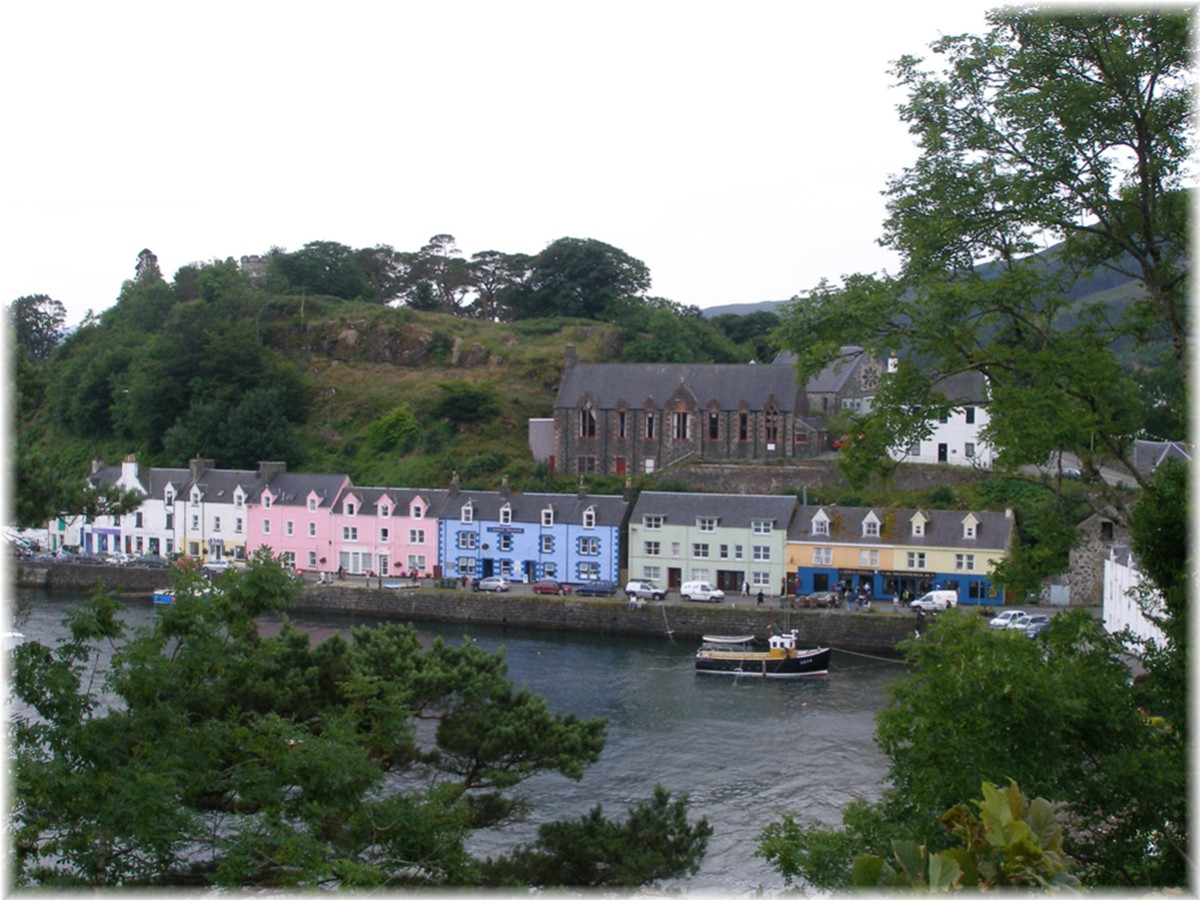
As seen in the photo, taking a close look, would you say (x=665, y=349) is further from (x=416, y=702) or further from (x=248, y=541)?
(x=416, y=702)

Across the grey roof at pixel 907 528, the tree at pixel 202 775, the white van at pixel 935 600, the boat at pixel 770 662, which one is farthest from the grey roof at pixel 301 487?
the tree at pixel 202 775

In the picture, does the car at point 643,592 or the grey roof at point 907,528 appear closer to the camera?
the grey roof at point 907,528

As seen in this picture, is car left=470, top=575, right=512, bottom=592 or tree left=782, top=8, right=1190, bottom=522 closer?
tree left=782, top=8, right=1190, bottom=522

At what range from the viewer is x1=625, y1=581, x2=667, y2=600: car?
32109mm

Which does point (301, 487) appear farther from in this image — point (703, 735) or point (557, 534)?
point (703, 735)

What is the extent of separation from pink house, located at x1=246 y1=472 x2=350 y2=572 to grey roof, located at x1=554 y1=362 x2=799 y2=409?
31.2 ft

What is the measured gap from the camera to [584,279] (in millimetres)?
60938

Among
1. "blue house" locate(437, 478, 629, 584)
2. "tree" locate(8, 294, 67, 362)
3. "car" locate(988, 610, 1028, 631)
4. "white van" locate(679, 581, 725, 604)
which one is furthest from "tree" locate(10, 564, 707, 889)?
"tree" locate(8, 294, 67, 362)

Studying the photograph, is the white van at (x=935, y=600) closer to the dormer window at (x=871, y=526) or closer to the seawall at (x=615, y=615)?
the seawall at (x=615, y=615)

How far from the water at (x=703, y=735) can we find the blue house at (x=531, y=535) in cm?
371

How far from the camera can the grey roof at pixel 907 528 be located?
31078 mm

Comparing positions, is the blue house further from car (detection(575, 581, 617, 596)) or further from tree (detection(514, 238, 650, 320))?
tree (detection(514, 238, 650, 320))

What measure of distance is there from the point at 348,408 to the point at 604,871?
40.9 m

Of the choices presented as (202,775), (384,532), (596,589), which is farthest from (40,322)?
(202,775)
